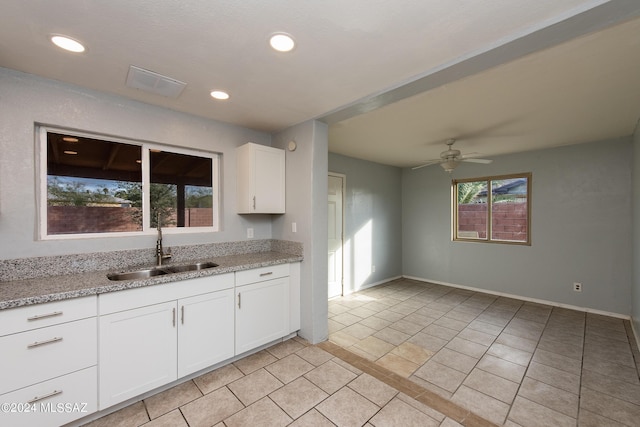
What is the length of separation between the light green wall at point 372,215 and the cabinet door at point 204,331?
2597mm

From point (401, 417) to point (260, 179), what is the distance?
235cm

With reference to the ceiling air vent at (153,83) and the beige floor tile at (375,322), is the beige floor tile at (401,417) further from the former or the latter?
the ceiling air vent at (153,83)

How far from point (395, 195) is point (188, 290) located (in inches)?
178

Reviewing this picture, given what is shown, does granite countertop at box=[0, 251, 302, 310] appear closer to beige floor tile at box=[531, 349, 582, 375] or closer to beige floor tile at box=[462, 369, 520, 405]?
beige floor tile at box=[462, 369, 520, 405]

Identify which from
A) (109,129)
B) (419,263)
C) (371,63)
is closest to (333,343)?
(371,63)

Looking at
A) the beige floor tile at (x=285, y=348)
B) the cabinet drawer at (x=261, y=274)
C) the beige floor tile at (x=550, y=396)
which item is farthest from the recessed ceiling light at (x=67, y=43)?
the beige floor tile at (x=550, y=396)

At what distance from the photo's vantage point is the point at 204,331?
218 cm

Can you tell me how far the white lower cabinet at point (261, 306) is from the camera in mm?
2414

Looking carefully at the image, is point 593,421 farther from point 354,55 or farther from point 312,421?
point 354,55

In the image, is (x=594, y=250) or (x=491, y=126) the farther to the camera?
(x=594, y=250)

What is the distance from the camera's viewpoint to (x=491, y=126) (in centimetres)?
311

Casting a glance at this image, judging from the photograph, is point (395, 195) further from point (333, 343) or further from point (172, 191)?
point (172, 191)

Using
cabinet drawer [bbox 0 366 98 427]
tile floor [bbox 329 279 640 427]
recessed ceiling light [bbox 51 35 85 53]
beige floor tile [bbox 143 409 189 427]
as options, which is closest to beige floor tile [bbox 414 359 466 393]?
tile floor [bbox 329 279 640 427]

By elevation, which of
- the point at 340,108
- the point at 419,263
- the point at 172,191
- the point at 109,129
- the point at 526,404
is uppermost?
the point at 340,108
